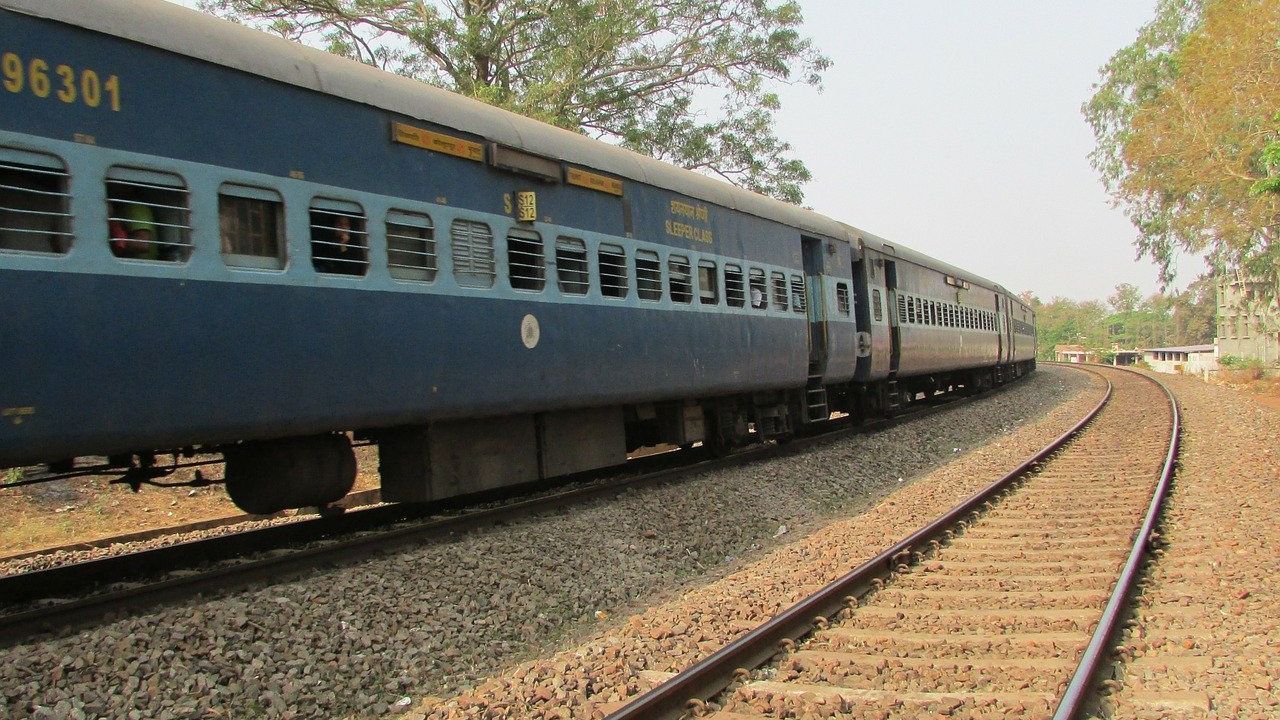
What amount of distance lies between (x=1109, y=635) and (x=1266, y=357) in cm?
5591

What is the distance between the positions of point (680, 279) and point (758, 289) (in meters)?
2.21

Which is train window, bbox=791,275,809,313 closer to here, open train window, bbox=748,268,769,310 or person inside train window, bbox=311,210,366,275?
open train window, bbox=748,268,769,310

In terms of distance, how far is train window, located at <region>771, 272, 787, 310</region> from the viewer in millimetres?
12703

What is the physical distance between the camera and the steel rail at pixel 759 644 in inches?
163

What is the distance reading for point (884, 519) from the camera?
902 cm

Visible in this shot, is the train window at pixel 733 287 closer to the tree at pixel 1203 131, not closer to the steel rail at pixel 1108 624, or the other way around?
the steel rail at pixel 1108 624

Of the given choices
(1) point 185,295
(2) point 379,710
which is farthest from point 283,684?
(1) point 185,295

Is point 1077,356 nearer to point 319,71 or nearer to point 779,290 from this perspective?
point 779,290

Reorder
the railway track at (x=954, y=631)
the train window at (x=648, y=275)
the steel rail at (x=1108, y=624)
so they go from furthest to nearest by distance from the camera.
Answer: the train window at (x=648, y=275) → the railway track at (x=954, y=631) → the steel rail at (x=1108, y=624)

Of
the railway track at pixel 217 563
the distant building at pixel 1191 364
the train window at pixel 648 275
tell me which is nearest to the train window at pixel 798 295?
the train window at pixel 648 275

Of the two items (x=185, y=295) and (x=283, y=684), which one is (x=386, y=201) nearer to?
(x=185, y=295)

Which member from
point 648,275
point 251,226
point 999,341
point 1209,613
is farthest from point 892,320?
point 999,341

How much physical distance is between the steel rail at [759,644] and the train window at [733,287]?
444 cm

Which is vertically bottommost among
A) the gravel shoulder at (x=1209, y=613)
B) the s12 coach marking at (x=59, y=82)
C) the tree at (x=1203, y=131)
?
the gravel shoulder at (x=1209, y=613)
